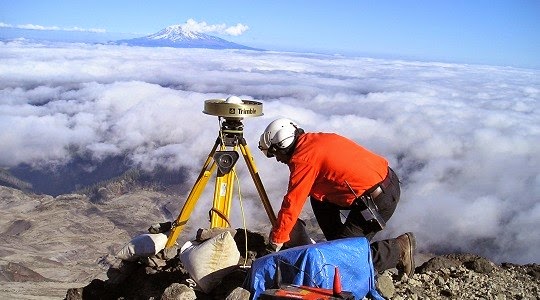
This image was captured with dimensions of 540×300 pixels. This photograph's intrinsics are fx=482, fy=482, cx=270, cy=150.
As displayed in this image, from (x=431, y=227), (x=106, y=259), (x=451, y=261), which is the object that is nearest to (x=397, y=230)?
(x=431, y=227)

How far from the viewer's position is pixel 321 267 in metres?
5.07

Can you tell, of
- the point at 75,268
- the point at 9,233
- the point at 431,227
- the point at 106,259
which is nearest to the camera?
the point at 75,268

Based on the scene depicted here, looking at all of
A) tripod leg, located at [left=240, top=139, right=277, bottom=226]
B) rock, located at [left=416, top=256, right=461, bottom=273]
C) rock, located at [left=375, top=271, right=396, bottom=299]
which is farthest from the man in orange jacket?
rock, located at [left=416, top=256, right=461, bottom=273]

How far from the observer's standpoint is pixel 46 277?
10956cm

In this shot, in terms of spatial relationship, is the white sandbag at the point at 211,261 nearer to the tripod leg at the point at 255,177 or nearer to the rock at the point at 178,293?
the rock at the point at 178,293

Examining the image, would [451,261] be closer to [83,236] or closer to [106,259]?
[106,259]

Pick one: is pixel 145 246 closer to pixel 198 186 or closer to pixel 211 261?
pixel 198 186

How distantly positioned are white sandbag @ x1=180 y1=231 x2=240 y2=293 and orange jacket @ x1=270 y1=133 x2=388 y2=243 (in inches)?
28.7

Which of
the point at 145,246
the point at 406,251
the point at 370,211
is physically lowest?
the point at 145,246

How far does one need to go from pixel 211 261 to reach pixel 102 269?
435 feet

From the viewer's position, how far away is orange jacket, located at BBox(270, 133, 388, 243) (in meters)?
5.46

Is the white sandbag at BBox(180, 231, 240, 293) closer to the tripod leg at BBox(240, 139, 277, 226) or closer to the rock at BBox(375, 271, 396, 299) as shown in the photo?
the tripod leg at BBox(240, 139, 277, 226)

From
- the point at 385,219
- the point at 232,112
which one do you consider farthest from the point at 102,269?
the point at 385,219

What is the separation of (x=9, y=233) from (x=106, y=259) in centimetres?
4233
